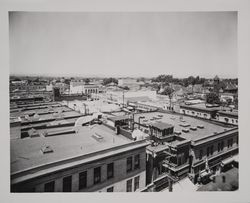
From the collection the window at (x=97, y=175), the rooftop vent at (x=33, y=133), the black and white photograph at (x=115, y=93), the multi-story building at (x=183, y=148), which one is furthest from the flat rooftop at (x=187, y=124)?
the rooftop vent at (x=33, y=133)

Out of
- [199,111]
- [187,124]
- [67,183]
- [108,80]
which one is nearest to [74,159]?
[67,183]

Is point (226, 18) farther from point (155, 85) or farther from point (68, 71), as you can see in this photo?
point (68, 71)

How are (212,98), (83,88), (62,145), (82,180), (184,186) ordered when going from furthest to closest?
1. (212,98)
2. (83,88)
3. (184,186)
4. (62,145)
5. (82,180)

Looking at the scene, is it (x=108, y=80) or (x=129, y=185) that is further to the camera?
(x=108, y=80)

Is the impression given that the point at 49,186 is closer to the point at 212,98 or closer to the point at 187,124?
the point at 187,124

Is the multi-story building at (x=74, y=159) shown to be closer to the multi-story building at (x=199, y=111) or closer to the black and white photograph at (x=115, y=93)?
the black and white photograph at (x=115, y=93)

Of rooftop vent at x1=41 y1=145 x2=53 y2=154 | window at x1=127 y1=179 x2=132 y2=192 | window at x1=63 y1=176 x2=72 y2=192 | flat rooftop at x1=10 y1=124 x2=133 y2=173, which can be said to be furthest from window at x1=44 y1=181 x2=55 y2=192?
window at x1=127 y1=179 x2=132 y2=192

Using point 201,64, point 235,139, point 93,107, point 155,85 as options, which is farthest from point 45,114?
point 235,139
